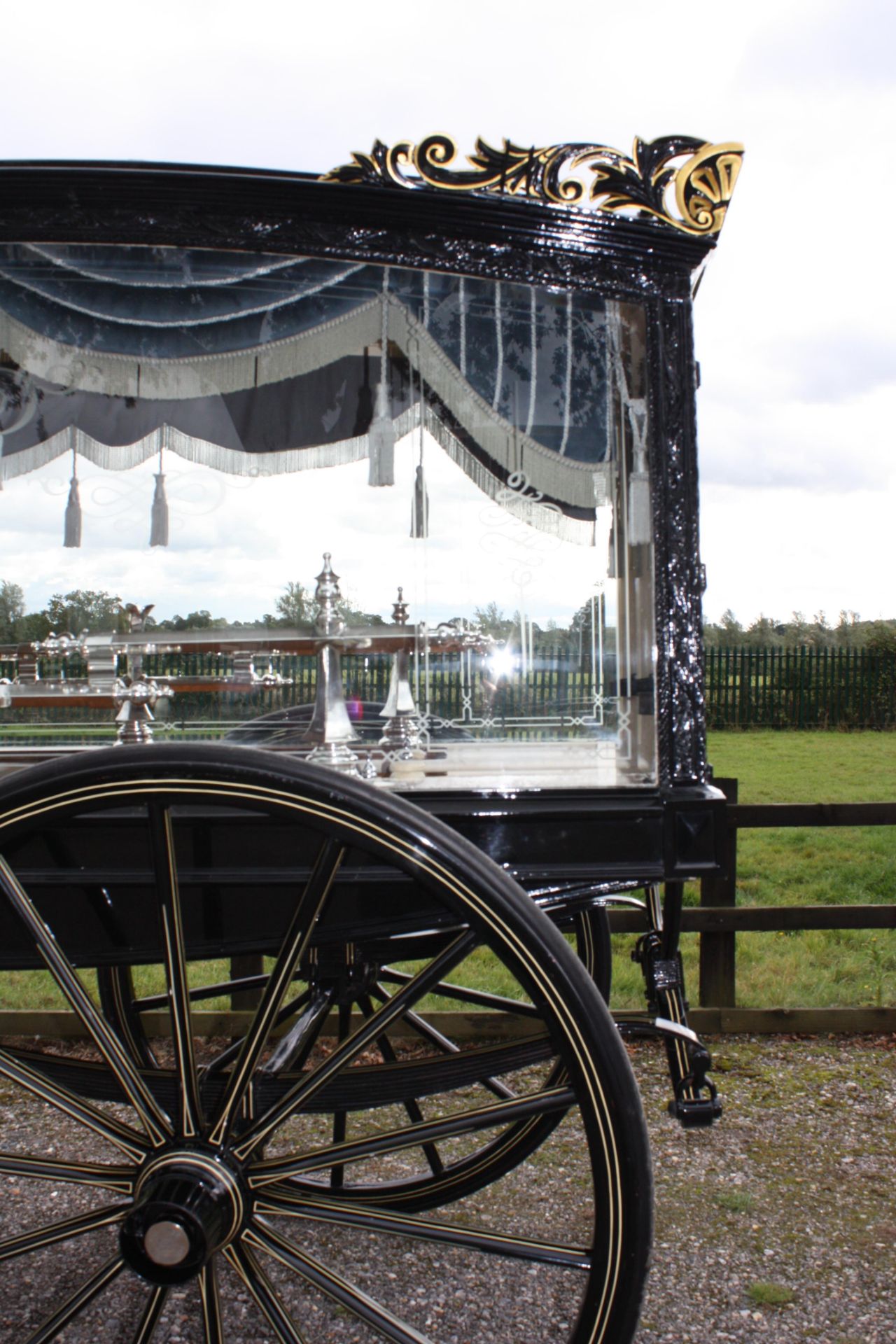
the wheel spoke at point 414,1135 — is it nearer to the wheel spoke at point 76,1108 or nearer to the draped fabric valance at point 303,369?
the wheel spoke at point 76,1108

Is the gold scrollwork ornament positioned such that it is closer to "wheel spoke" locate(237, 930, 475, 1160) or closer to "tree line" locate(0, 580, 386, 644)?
"tree line" locate(0, 580, 386, 644)

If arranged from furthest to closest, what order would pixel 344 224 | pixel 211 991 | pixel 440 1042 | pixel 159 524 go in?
pixel 211 991
pixel 440 1042
pixel 159 524
pixel 344 224

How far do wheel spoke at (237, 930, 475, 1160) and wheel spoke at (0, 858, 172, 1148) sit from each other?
0.41 feet

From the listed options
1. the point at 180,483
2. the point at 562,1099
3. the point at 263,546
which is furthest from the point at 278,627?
the point at 562,1099

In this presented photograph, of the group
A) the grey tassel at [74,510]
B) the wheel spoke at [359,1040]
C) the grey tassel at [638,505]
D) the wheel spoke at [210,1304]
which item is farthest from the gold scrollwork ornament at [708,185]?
the wheel spoke at [210,1304]

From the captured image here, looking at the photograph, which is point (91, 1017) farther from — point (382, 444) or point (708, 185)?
point (708, 185)

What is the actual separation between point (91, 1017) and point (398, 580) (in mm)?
1047

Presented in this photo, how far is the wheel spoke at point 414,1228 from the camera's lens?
135 centimetres

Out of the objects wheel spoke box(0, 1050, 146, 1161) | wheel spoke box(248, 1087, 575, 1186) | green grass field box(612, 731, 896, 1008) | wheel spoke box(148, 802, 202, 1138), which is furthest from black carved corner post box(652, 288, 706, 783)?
green grass field box(612, 731, 896, 1008)

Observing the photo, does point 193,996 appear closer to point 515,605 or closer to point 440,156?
point 515,605

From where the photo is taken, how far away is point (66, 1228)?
1.40 metres

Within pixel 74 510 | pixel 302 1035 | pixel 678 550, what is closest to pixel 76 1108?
pixel 302 1035

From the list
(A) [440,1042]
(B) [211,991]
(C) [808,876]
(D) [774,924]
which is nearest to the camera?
(A) [440,1042]

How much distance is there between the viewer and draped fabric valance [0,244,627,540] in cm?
193
